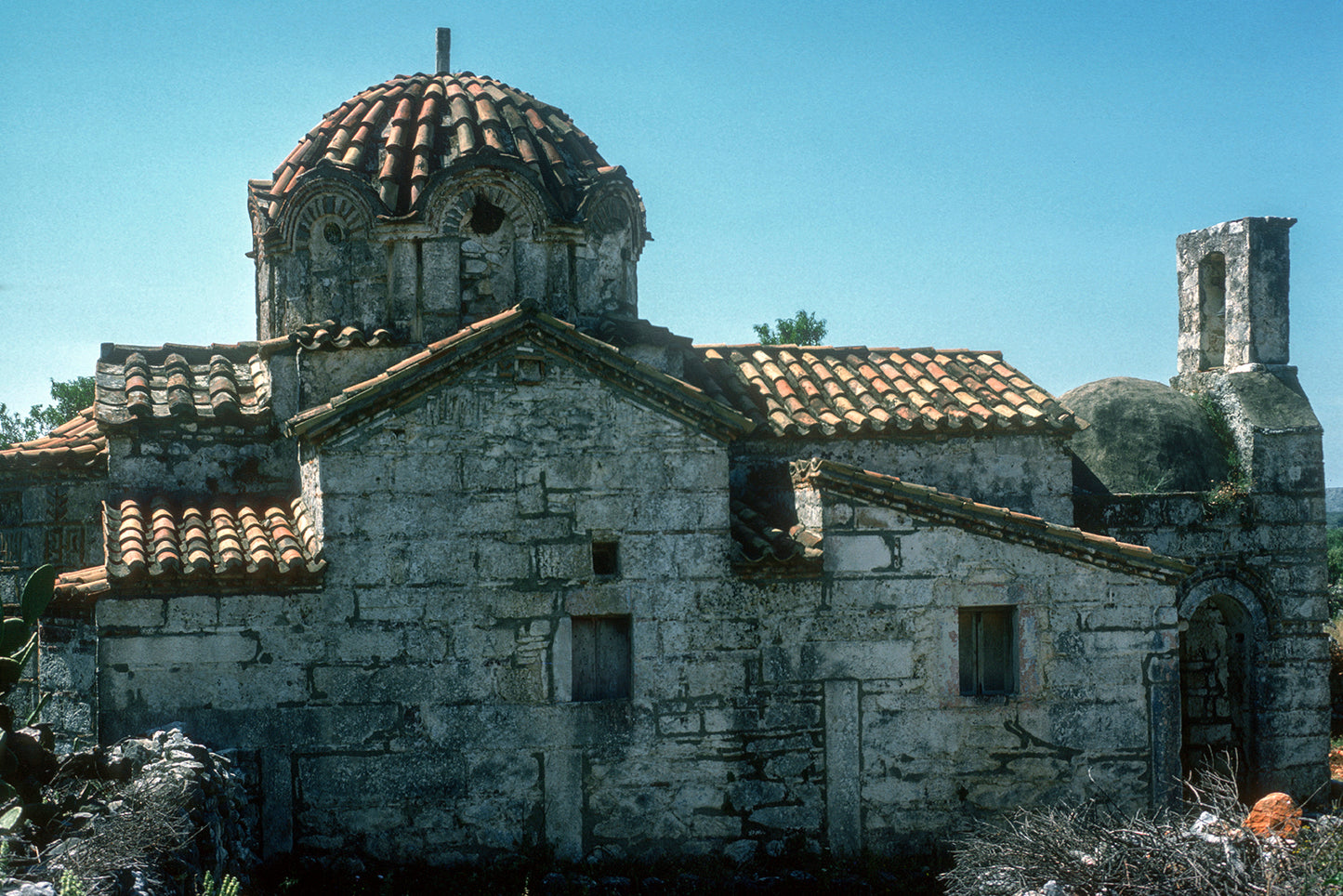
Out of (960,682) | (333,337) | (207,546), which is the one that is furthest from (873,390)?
(207,546)

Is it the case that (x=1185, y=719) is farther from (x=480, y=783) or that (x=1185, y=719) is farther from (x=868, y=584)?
(x=480, y=783)

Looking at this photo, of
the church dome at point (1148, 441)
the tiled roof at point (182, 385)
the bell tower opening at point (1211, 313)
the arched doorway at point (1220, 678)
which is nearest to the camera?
the tiled roof at point (182, 385)

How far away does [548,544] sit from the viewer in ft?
27.2

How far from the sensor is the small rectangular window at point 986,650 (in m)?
8.79

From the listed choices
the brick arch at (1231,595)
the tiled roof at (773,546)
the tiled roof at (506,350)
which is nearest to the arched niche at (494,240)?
the tiled roof at (506,350)

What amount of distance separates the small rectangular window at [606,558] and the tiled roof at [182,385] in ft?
10.4

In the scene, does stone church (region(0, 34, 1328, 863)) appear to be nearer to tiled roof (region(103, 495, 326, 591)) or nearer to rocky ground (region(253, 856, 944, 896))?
tiled roof (region(103, 495, 326, 591))

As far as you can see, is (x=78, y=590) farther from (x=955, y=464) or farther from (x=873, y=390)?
(x=955, y=464)

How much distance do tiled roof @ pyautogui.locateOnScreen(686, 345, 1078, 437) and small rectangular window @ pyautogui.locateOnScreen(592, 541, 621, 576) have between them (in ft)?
6.64

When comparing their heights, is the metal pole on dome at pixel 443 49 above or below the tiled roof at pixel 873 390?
above

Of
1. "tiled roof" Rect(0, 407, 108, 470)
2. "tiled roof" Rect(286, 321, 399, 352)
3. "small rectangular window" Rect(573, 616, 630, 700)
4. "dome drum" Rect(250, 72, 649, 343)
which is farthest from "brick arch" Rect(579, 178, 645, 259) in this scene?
"tiled roof" Rect(0, 407, 108, 470)

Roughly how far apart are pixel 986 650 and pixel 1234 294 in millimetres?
6237

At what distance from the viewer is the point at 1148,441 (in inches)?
479

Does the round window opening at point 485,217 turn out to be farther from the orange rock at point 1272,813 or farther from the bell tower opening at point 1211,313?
the bell tower opening at point 1211,313
